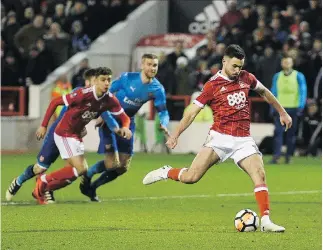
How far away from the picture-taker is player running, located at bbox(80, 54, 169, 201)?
15.8m

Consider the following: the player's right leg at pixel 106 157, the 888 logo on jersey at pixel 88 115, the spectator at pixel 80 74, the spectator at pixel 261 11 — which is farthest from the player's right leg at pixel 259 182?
the spectator at pixel 80 74

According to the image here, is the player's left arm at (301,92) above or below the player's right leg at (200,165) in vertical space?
below

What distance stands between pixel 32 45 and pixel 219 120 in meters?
19.3

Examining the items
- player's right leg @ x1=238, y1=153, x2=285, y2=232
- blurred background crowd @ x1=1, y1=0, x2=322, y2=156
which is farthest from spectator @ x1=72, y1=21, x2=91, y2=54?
player's right leg @ x1=238, y1=153, x2=285, y2=232

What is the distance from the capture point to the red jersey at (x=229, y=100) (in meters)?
12.5

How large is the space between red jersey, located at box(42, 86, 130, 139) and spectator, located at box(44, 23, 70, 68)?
15884mm

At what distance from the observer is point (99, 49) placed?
32.1 m

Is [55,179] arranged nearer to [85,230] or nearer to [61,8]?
[85,230]

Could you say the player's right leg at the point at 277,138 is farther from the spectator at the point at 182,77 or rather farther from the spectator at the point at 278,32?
the spectator at the point at 182,77

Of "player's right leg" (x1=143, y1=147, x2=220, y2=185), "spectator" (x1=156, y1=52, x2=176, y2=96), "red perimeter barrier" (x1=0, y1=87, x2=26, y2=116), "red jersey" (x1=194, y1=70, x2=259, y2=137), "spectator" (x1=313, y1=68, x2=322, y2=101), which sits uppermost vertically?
"red jersey" (x1=194, y1=70, x2=259, y2=137)

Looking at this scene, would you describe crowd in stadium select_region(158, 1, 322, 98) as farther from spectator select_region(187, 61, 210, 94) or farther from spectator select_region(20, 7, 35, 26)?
spectator select_region(20, 7, 35, 26)

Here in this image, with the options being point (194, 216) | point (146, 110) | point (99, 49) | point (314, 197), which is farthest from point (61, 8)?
point (194, 216)

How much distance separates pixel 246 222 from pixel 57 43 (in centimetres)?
1969

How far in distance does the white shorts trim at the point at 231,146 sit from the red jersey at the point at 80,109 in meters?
2.64
